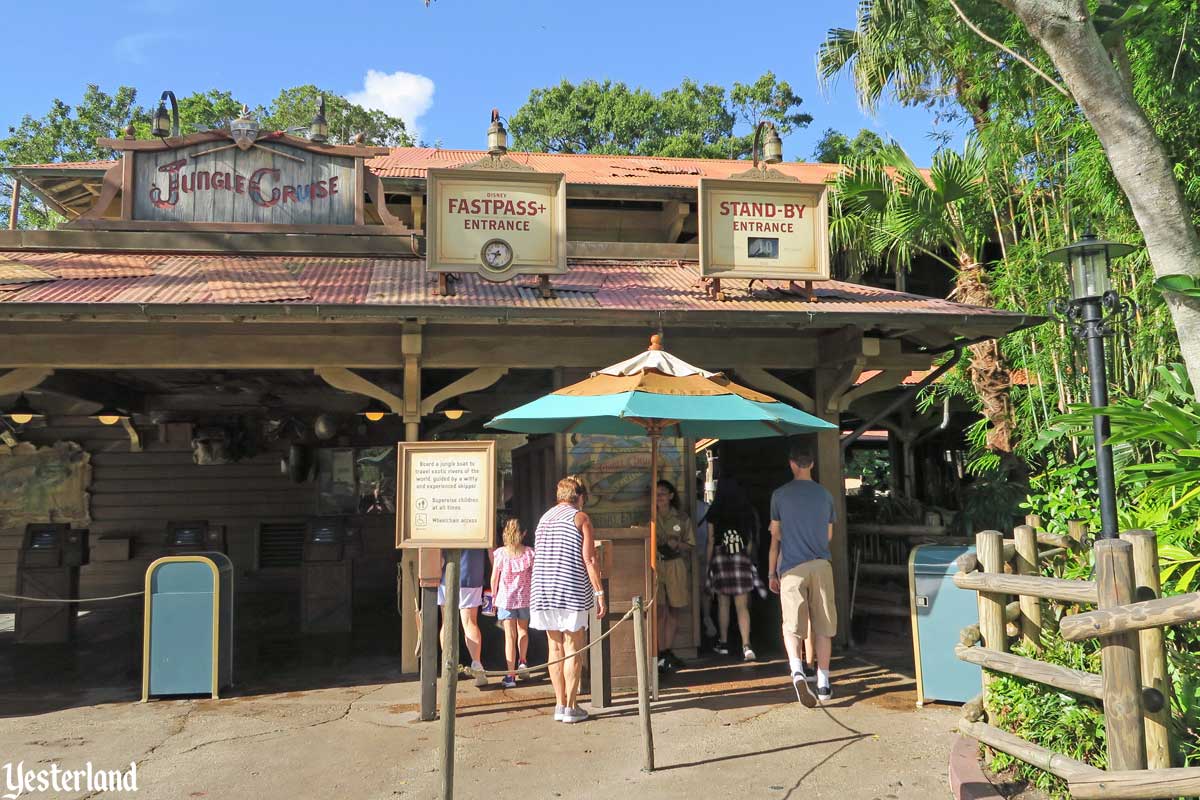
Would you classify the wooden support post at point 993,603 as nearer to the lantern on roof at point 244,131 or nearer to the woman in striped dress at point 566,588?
the woman in striped dress at point 566,588

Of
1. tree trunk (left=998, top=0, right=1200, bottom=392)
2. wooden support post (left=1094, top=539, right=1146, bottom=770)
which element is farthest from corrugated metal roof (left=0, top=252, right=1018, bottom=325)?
wooden support post (left=1094, top=539, right=1146, bottom=770)

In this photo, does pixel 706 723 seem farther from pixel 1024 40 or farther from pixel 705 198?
pixel 1024 40

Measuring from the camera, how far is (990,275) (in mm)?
11375

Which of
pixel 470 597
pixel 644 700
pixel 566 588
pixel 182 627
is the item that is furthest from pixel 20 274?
pixel 644 700

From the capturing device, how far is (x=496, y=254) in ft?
25.1

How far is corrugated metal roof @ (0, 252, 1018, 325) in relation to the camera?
680cm

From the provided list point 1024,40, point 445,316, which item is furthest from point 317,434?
point 1024,40

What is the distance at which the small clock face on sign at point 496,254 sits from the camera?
760 cm

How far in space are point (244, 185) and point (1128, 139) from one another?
808 cm

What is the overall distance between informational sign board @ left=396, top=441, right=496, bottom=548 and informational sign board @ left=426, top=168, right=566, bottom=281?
88.5 inches

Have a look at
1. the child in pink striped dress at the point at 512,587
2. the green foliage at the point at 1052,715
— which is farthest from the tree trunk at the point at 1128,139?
the child in pink striped dress at the point at 512,587

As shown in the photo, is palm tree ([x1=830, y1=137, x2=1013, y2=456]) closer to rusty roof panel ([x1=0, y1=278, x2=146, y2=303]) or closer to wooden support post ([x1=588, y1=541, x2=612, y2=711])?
wooden support post ([x1=588, y1=541, x2=612, y2=711])

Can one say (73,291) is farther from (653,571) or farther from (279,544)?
(279,544)

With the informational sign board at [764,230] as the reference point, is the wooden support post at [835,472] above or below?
below
